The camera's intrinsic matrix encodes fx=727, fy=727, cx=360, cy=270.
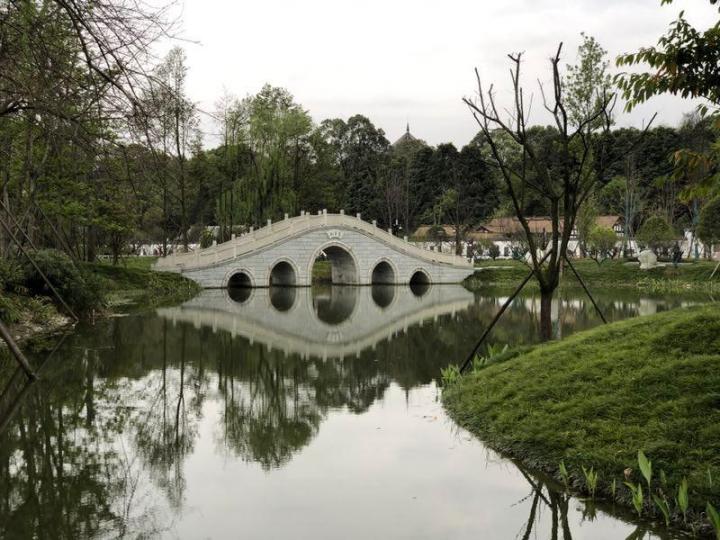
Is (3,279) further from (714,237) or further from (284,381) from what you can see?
(714,237)

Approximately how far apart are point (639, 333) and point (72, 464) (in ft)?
20.5

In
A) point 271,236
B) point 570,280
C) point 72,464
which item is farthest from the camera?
point 570,280

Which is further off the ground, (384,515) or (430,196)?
(430,196)

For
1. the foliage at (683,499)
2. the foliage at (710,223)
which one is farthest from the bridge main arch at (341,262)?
the foliage at (683,499)

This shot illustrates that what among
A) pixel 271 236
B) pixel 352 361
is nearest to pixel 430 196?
pixel 271 236

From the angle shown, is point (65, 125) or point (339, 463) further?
point (339, 463)

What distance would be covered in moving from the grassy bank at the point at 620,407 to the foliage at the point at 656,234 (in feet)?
97.2

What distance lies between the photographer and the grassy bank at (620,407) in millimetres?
5688

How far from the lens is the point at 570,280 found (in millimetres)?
35969

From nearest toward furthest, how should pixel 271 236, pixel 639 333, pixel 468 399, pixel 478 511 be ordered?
pixel 478 511, pixel 639 333, pixel 468 399, pixel 271 236

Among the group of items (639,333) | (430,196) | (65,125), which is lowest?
(639,333)

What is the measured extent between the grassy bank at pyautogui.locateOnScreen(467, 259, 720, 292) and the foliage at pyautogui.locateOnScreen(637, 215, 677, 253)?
1716mm

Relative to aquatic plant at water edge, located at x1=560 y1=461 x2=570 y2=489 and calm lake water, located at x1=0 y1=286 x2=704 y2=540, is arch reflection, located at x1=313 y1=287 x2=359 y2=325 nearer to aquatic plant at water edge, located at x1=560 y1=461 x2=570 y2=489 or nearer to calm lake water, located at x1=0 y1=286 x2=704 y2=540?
calm lake water, located at x1=0 y1=286 x2=704 y2=540

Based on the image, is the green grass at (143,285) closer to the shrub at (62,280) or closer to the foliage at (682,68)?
the shrub at (62,280)
